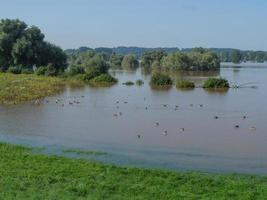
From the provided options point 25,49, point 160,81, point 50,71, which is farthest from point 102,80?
point 25,49

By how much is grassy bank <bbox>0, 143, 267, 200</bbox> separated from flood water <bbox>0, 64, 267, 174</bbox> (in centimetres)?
205

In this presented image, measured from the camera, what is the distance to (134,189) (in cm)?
1515

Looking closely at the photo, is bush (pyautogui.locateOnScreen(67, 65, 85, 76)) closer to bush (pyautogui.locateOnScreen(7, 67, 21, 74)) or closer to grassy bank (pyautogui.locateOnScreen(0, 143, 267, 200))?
bush (pyautogui.locateOnScreen(7, 67, 21, 74))

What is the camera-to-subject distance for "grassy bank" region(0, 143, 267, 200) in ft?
47.5

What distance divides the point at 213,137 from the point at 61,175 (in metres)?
11.7

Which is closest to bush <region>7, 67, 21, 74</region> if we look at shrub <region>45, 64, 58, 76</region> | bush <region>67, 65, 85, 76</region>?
shrub <region>45, 64, 58, 76</region>

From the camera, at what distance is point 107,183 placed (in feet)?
51.8

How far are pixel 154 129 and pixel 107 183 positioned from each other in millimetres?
13718

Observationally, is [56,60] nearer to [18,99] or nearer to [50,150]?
[18,99]

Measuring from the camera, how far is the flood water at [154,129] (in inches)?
838

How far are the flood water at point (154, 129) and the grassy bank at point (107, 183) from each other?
6.73 feet

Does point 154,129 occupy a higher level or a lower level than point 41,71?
lower

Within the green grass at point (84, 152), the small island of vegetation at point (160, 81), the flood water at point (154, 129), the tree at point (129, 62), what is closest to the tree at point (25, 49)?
the small island of vegetation at point (160, 81)

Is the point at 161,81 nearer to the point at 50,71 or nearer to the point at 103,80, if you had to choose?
the point at 103,80
